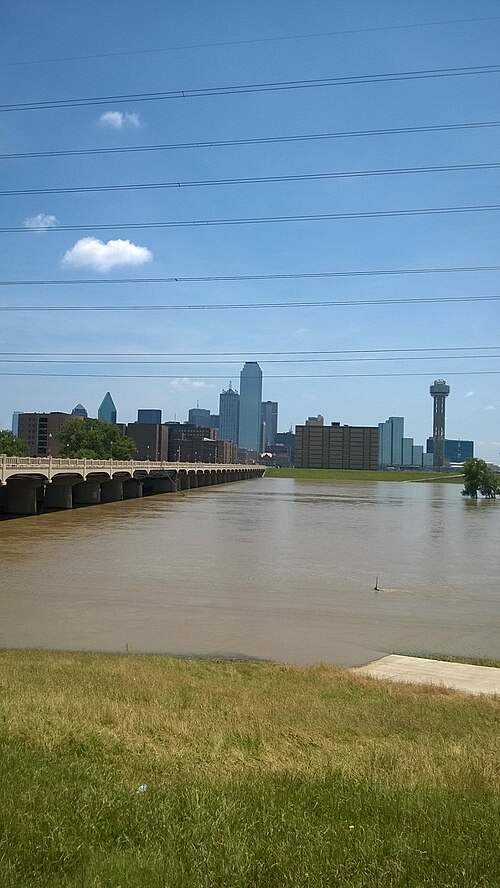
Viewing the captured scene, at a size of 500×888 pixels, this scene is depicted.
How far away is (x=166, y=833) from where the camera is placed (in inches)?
252

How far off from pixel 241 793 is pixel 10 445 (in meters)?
153

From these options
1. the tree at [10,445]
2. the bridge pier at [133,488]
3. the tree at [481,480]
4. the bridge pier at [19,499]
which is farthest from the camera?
the tree at [10,445]

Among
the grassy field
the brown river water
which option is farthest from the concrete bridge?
the grassy field

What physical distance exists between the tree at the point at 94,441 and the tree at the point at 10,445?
821cm

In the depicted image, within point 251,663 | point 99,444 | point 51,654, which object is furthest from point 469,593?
point 99,444

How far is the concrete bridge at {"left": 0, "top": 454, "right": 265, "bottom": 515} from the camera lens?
68.8 meters

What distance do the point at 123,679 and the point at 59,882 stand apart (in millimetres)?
9815

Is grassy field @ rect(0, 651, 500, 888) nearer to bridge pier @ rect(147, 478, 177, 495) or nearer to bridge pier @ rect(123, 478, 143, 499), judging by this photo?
bridge pier @ rect(123, 478, 143, 499)

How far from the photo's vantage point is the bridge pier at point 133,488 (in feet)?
383

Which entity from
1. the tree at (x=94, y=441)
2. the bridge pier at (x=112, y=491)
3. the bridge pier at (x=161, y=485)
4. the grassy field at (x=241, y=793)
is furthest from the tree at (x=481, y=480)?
the grassy field at (x=241, y=793)

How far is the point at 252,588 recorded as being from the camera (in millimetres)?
33438

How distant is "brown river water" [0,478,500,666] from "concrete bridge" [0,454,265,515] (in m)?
5.03

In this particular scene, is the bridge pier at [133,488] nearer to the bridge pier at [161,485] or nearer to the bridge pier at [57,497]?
the bridge pier at [161,485]

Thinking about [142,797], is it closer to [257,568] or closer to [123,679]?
[123,679]
